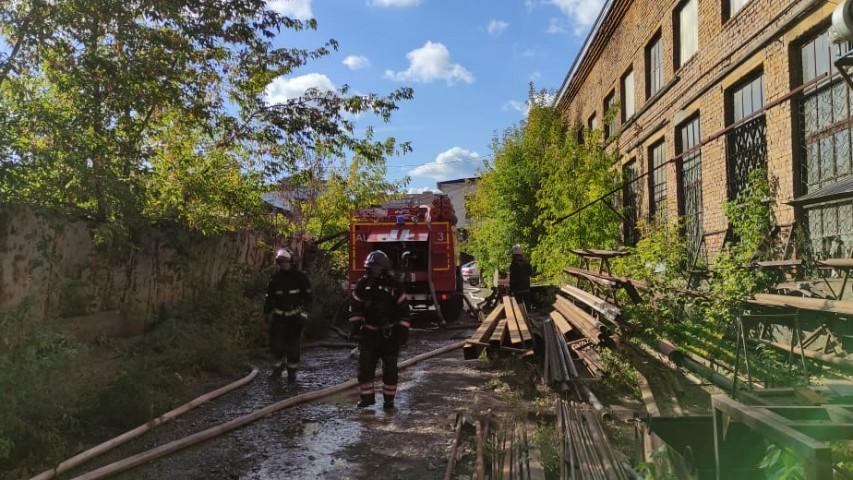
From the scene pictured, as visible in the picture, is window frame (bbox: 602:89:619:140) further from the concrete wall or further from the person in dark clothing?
the concrete wall

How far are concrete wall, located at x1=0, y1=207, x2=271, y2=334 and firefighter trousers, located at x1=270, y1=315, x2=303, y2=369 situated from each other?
190 cm

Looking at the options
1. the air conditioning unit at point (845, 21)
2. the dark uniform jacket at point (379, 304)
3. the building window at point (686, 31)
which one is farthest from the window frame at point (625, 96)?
the air conditioning unit at point (845, 21)

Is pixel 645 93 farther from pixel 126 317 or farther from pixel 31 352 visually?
pixel 31 352

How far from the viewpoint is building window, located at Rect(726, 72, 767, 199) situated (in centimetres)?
884

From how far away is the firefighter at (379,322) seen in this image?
22.0 feet

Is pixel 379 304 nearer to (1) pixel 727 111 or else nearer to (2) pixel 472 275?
(1) pixel 727 111

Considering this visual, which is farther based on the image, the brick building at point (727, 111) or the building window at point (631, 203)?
the building window at point (631, 203)

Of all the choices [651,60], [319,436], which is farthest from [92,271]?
[651,60]

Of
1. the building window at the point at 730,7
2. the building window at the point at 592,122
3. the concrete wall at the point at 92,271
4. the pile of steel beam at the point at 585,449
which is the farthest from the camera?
the building window at the point at 592,122

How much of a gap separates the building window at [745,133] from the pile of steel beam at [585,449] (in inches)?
206

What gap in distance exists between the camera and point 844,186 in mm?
5871

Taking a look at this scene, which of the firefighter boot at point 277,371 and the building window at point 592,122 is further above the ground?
the building window at point 592,122

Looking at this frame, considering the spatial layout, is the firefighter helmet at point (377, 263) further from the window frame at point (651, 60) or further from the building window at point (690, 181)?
the window frame at point (651, 60)

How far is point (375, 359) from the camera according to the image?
6.81m
